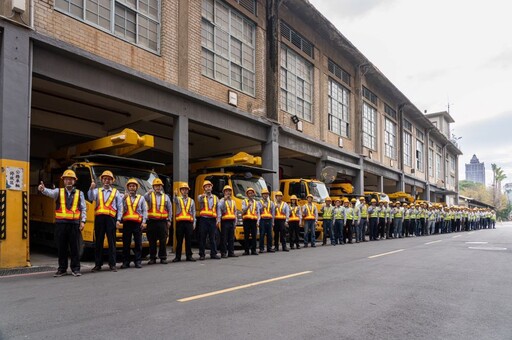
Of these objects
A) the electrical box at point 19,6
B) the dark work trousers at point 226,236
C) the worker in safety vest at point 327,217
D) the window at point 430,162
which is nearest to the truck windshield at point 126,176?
the dark work trousers at point 226,236

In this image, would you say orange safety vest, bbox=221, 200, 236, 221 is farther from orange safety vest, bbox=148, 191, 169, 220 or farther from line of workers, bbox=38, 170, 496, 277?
orange safety vest, bbox=148, 191, 169, 220

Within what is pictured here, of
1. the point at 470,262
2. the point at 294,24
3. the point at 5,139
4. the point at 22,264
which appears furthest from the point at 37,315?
the point at 294,24

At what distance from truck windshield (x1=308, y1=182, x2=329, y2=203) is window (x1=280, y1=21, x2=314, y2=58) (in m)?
7.43

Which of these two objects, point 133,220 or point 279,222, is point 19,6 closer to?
point 133,220

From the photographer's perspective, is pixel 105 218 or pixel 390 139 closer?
pixel 105 218

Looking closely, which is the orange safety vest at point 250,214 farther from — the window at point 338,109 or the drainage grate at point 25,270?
the window at point 338,109

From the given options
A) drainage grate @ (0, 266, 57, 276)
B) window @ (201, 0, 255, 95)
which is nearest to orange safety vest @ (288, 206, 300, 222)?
window @ (201, 0, 255, 95)

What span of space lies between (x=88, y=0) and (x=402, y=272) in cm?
1076

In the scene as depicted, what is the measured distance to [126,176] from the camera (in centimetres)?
1196

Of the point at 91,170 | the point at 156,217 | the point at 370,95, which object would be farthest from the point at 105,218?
the point at 370,95

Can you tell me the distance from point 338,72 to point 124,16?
16.6 metres

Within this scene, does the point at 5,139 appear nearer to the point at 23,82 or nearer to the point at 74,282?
the point at 23,82

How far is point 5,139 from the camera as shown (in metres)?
9.62

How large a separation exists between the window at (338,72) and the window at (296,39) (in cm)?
269
